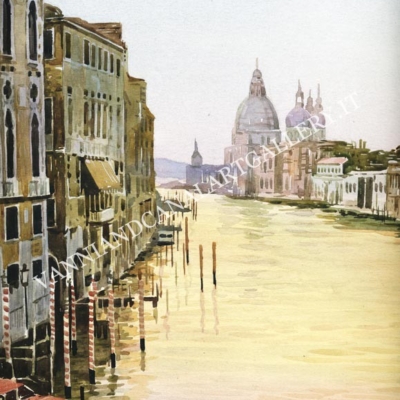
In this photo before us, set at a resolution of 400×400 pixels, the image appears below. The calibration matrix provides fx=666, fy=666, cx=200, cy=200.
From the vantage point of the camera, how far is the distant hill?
14.7 ft

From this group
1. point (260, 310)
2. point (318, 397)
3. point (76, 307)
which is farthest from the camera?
point (76, 307)

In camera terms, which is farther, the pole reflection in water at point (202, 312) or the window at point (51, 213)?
the window at point (51, 213)

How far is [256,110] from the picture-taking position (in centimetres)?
425

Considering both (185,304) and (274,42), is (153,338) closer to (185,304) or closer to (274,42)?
(185,304)

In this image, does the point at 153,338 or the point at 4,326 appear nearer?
the point at 4,326

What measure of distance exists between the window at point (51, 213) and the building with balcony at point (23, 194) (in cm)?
5

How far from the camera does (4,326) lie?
13.4 ft

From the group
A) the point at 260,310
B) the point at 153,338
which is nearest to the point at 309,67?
the point at 260,310

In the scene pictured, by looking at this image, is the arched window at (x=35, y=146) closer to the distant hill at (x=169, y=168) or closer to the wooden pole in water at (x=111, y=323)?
the distant hill at (x=169, y=168)

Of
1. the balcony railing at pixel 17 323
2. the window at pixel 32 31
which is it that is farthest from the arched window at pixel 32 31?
the balcony railing at pixel 17 323

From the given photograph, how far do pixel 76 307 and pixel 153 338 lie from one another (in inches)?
25.9

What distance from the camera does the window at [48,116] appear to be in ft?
14.6

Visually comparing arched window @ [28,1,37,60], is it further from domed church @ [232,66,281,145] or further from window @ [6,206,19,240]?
domed church @ [232,66,281,145]

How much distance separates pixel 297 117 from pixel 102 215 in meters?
1.48
